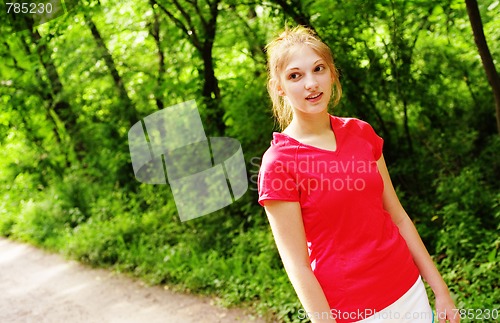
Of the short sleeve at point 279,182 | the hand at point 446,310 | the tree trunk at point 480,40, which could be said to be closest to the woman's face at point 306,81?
the short sleeve at point 279,182

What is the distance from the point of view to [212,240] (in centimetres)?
680

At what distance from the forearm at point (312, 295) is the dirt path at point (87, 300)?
3.31 metres

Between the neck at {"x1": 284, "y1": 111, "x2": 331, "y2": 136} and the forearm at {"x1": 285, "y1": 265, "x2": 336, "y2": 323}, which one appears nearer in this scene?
the forearm at {"x1": 285, "y1": 265, "x2": 336, "y2": 323}

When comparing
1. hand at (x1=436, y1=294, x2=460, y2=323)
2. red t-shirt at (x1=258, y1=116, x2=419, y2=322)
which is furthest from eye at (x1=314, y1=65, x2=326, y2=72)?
hand at (x1=436, y1=294, x2=460, y2=323)

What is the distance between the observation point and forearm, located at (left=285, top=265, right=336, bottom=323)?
65.9 inches

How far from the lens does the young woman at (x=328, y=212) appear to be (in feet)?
5.52

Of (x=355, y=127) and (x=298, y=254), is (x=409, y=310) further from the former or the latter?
(x=355, y=127)

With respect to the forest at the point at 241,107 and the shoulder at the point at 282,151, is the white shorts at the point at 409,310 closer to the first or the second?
the shoulder at the point at 282,151

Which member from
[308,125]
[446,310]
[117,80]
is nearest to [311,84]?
[308,125]

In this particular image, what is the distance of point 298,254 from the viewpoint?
169 centimetres

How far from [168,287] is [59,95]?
409 centimetres

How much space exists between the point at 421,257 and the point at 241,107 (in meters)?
4.64

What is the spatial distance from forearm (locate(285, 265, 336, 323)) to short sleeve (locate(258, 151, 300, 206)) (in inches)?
9.2

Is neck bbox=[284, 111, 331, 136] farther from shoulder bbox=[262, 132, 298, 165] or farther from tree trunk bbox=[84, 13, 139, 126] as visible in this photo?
tree trunk bbox=[84, 13, 139, 126]
